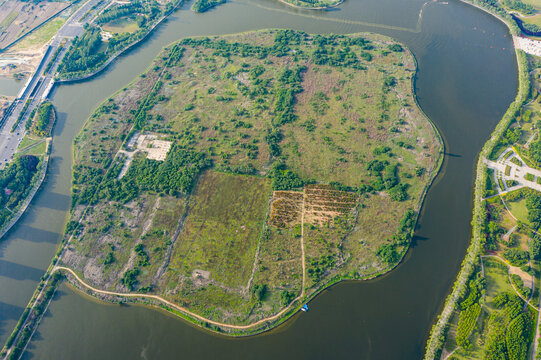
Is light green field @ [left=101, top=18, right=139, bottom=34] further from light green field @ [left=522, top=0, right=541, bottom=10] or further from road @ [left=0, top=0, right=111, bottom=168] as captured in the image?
light green field @ [left=522, top=0, right=541, bottom=10]

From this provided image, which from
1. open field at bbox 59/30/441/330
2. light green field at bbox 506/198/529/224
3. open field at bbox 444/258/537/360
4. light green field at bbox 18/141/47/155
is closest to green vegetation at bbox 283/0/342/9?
open field at bbox 59/30/441/330

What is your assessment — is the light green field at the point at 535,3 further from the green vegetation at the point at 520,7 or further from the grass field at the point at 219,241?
the grass field at the point at 219,241

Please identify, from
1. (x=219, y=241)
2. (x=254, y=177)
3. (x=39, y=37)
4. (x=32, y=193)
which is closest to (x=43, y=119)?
(x=32, y=193)

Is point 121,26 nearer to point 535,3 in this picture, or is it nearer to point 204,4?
point 204,4

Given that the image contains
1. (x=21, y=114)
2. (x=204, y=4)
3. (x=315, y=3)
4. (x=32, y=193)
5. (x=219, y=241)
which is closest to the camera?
(x=219, y=241)

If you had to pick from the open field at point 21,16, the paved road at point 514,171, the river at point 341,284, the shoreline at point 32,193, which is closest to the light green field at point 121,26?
the river at point 341,284
